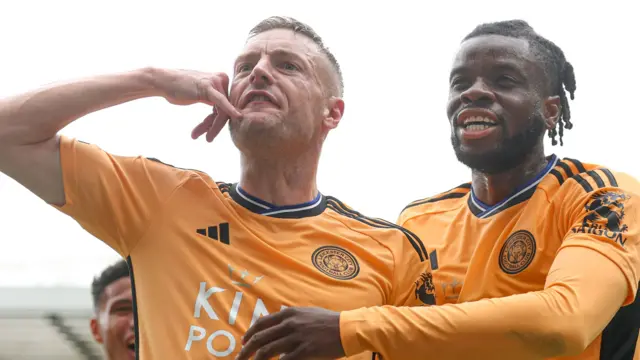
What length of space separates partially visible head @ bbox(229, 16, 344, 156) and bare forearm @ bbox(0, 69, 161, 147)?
1.61 ft

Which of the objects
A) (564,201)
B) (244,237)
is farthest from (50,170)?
(564,201)

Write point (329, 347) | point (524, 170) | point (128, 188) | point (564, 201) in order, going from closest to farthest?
1. point (329, 347)
2. point (128, 188)
3. point (564, 201)
4. point (524, 170)

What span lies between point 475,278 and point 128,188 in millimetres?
1405

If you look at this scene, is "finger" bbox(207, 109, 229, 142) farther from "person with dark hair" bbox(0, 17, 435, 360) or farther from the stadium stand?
the stadium stand

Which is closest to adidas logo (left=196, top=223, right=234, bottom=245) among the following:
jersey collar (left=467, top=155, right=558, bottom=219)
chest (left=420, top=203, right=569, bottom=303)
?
chest (left=420, top=203, right=569, bottom=303)

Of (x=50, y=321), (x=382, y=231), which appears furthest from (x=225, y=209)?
(x=50, y=321)

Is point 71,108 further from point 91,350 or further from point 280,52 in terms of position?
point 91,350

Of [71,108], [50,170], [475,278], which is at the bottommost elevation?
[475,278]

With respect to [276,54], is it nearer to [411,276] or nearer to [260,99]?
[260,99]

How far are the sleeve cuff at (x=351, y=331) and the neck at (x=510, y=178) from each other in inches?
43.6

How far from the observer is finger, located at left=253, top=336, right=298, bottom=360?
124 inches

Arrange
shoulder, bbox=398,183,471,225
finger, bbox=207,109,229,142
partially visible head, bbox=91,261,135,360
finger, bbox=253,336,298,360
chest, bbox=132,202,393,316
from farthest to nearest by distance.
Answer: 1. partially visible head, bbox=91,261,135,360
2. shoulder, bbox=398,183,471,225
3. finger, bbox=207,109,229,142
4. chest, bbox=132,202,393,316
5. finger, bbox=253,336,298,360

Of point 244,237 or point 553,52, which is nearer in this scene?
point 244,237

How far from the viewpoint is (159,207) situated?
358cm
